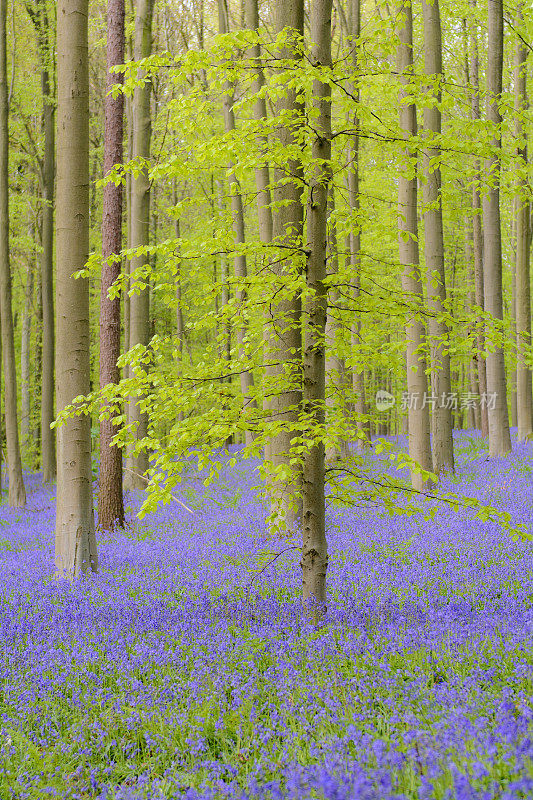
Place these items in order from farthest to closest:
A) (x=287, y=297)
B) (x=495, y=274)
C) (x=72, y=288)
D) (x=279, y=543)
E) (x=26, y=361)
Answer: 1. (x=26, y=361)
2. (x=495, y=274)
3. (x=279, y=543)
4. (x=72, y=288)
5. (x=287, y=297)

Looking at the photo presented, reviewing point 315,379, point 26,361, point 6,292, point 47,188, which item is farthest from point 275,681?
point 26,361

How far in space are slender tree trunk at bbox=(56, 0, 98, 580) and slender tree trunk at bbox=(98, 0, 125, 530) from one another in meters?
4.15

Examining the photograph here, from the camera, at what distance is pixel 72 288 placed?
6887 millimetres

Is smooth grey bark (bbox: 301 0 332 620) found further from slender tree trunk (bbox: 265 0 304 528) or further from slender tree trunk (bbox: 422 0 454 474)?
slender tree trunk (bbox: 422 0 454 474)

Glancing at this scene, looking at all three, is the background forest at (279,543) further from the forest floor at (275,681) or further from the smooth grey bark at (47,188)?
the smooth grey bark at (47,188)

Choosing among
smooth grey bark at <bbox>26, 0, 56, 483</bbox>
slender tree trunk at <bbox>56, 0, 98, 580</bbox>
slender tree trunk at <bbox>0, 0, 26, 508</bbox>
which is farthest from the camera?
smooth grey bark at <bbox>26, 0, 56, 483</bbox>

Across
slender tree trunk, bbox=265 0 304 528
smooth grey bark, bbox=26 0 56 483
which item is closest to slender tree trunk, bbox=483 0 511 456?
slender tree trunk, bbox=265 0 304 528

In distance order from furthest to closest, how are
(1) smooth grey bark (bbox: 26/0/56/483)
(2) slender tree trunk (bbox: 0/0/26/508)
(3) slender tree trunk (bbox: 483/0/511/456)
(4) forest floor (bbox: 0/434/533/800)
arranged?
1. (1) smooth grey bark (bbox: 26/0/56/483)
2. (2) slender tree trunk (bbox: 0/0/26/508)
3. (3) slender tree trunk (bbox: 483/0/511/456)
4. (4) forest floor (bbox: 0/434/533/800)

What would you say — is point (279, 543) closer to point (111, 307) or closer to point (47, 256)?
point (111, 307)

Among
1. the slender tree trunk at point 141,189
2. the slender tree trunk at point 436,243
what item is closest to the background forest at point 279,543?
the slender tree trunk at point 436,243

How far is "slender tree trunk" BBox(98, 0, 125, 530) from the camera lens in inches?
438

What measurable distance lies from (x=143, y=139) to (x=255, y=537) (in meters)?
9.07

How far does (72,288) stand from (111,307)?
4.43 meters

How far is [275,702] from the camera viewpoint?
142 inches
